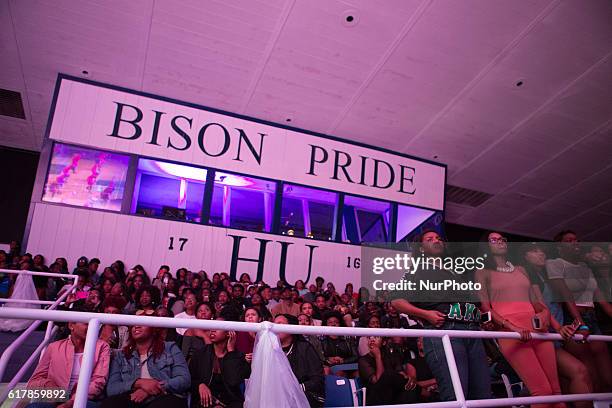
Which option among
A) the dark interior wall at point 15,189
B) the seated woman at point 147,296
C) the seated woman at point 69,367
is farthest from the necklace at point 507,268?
the dark interior wall at point 15,189

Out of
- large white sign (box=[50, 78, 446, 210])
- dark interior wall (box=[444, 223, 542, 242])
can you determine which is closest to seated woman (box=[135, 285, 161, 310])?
large white sign (box=[50, 78, 446, 210])

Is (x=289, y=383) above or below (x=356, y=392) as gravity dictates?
above

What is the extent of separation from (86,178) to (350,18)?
5323mm

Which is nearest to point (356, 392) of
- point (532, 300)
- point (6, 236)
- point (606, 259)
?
point (532, 300)

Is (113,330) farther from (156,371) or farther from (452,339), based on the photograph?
(452,339)

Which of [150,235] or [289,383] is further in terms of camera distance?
[150,235]

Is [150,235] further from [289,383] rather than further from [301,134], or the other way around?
[289,383]

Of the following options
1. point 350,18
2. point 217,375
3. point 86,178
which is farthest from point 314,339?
point 86,178

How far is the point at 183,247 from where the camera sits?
25.7ft

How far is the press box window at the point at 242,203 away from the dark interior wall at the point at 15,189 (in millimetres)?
4660

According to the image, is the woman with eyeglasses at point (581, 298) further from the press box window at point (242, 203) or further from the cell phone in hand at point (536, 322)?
the press box window at point (242, 203)

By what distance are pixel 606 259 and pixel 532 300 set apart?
810 mm

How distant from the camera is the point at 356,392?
3.82 meters

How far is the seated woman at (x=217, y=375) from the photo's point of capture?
2.92m
